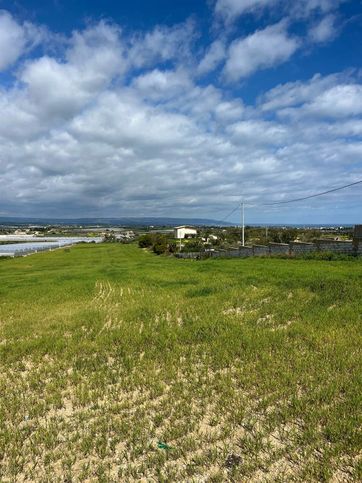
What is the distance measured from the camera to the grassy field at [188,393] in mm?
3531

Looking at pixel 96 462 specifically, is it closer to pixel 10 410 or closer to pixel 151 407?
pixel 151 407

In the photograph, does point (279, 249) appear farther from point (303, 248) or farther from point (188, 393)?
point (188, 393)

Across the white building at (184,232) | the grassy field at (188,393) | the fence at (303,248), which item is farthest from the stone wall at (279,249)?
the white building at (184,232)

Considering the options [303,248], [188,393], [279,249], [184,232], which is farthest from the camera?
[184,232]

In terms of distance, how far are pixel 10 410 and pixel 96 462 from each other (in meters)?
1.96

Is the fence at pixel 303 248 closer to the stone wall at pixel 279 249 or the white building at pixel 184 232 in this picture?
the stone wall at pixel 279 249

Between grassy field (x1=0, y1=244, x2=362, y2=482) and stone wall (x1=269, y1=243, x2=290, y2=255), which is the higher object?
stone wall (x1=269, y1=243, x2=290, y2=255)

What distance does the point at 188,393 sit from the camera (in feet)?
16.6

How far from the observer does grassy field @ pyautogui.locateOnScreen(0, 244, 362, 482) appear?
3.53 metres

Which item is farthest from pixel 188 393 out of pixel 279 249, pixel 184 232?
pixel 184 232

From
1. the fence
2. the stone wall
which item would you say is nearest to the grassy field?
the fence

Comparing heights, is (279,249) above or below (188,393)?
above

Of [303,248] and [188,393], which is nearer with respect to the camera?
[188,393]

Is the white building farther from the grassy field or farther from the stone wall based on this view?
the grassy field
